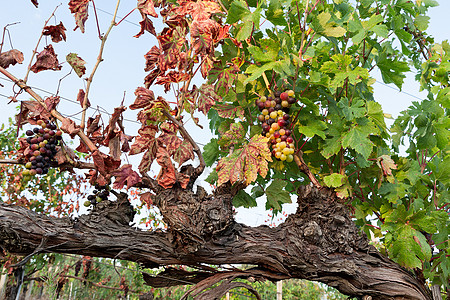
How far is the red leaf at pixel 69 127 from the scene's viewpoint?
159cm

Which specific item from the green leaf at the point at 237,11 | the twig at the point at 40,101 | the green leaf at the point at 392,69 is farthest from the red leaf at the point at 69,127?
the green leaf at the point at 392,69

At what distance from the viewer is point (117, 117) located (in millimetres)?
1576

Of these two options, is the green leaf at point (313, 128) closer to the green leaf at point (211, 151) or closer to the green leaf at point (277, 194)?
the green leaf at point (277, 194)

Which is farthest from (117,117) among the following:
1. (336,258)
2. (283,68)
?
(336,258)

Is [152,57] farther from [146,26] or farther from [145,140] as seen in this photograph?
[145,140]

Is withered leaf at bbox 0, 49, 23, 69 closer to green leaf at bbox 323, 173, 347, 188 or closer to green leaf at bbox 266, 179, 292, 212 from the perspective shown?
green leaf at bbox 266, 179, 292, 212

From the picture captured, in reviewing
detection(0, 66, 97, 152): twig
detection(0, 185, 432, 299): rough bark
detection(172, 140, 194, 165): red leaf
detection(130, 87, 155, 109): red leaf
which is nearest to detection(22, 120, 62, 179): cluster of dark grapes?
detection(0, 66, 97, 152): twig

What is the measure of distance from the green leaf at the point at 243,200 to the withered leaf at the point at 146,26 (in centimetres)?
92

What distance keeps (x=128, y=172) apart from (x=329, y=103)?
1037 millimetres

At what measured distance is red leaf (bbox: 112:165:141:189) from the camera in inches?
61.7

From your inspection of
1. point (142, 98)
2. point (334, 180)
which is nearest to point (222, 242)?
point (334, 180)

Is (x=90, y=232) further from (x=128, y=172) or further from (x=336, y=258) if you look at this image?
(x=336, y=258)

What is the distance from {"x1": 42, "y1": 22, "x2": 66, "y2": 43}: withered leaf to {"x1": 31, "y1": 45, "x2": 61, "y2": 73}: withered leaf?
0.10 metres

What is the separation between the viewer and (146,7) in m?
1.61
